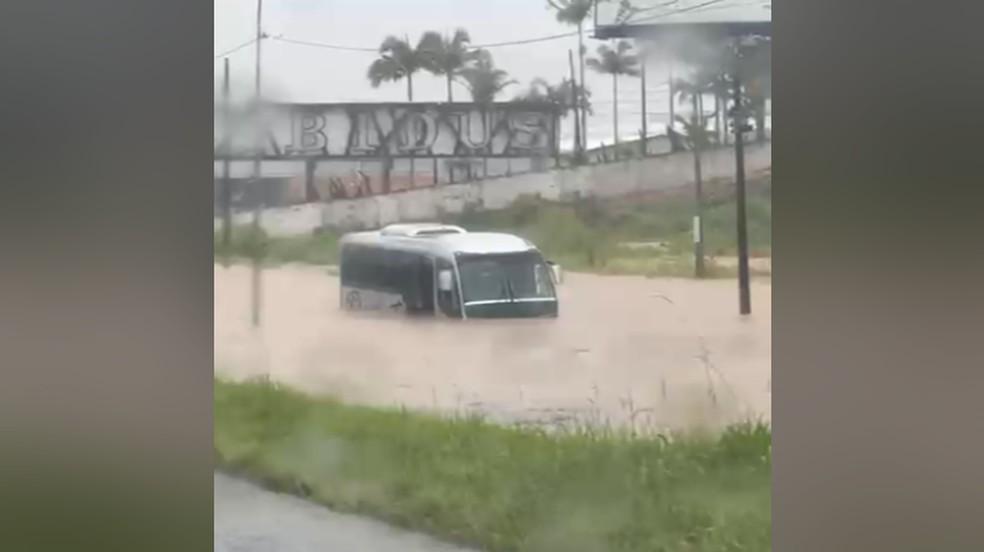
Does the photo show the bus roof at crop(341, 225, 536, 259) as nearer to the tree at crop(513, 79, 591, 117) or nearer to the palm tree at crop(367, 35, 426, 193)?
the palm tree at crop(367, 35, 426, 193)

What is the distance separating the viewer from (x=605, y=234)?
1545mm

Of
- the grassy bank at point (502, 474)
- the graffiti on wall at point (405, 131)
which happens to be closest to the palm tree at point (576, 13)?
the graffiti on wall at point (405, 131)

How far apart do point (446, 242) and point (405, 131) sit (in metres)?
0.20

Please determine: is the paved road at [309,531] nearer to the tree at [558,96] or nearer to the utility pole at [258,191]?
the utility pole at [258,191]

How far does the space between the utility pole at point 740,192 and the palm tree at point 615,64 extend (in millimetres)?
168

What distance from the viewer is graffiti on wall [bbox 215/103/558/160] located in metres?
1.55

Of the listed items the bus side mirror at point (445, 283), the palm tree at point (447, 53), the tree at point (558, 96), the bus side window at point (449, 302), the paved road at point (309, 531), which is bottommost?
the paved road at point (309, 531)

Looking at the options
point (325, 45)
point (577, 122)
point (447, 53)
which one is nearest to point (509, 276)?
point (577, 122)

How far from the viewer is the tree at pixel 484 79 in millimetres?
1553

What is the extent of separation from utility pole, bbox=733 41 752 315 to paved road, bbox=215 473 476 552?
0.64 meters

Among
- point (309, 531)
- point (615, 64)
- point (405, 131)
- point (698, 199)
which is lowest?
point (309, 531)

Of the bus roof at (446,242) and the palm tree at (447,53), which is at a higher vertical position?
the palm tree at (447,53)

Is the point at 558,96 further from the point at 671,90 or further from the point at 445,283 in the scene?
the point at 445,283
